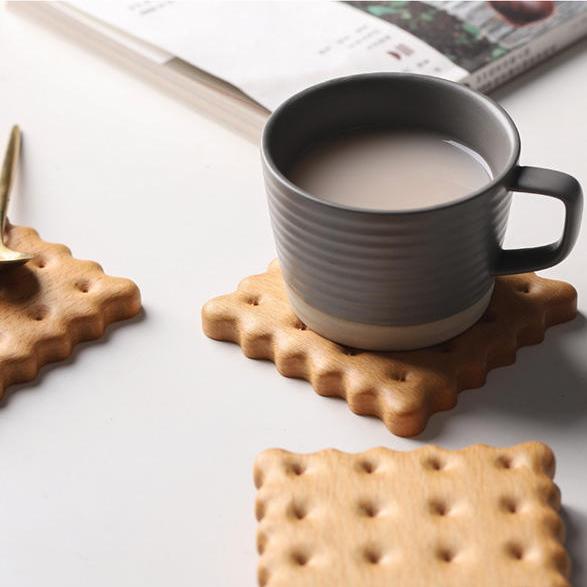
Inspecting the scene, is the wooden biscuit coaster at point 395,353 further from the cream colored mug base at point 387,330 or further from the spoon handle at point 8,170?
the spoon handle at point 8,170

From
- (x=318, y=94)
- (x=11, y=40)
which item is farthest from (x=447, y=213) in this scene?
(x=11, y=40)

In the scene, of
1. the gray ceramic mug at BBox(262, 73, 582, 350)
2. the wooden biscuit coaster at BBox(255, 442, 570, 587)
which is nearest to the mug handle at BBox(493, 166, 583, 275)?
the gray ceramic mug at BBox(262, 73, 582, 350)

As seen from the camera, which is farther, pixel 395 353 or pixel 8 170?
pixel 8 170

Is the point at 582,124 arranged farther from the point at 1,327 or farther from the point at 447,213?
the point at 1,327

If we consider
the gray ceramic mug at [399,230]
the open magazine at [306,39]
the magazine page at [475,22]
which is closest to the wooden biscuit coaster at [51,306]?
the gray ceramic mug at [399,230]

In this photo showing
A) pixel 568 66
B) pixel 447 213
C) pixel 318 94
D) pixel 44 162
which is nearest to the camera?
pixel 447 213

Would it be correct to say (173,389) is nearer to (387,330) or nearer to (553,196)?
(387,330)

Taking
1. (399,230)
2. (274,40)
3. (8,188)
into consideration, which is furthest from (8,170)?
(399,230)
